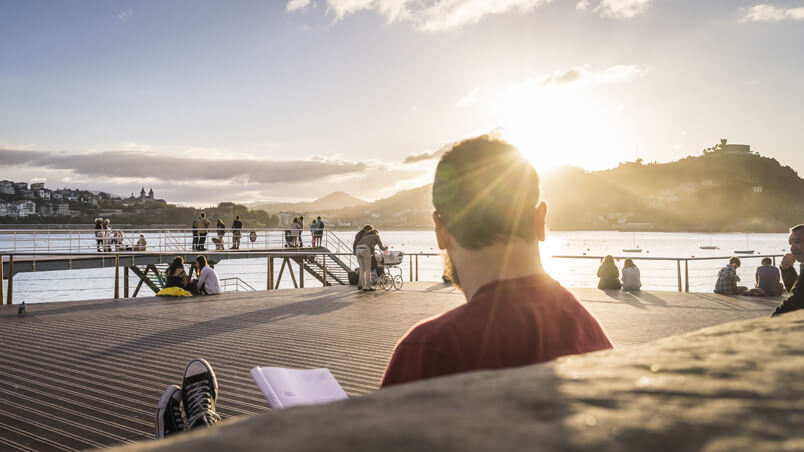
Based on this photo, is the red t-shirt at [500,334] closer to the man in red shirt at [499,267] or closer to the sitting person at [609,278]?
the man in red shirt at [499,267]

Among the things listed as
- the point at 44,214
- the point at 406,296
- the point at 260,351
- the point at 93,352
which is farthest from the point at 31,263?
the point at 44,214

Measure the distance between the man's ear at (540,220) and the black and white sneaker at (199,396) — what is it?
2308 millimetres

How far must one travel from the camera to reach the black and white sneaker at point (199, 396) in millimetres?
3038

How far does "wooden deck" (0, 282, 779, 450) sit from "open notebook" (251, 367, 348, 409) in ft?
5.91

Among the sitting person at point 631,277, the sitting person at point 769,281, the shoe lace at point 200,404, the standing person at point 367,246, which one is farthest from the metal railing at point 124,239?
the shoe lace at point 200,404

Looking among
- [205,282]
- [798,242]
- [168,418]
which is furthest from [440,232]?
[205,282]

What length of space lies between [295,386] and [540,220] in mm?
1499

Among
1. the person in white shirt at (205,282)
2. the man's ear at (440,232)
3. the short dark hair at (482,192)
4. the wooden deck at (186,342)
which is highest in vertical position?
the short dark hair at (482,192)

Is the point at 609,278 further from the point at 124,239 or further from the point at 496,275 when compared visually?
the point at 124,239

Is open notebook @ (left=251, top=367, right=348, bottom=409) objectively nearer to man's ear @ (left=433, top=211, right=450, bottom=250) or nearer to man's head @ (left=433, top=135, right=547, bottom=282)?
man's ear @ (left=433, top=211, right=450, bottom=250)

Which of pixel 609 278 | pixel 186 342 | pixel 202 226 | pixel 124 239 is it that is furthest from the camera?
pixel 124 239

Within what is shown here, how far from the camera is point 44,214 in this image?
55.2m

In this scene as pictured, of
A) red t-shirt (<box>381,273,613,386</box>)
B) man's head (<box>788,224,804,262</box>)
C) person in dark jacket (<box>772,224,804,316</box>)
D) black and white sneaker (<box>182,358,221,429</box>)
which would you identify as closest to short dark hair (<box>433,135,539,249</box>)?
red t-shirt (<box>381,273,613,386</box>)

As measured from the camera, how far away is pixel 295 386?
97.0 inches
